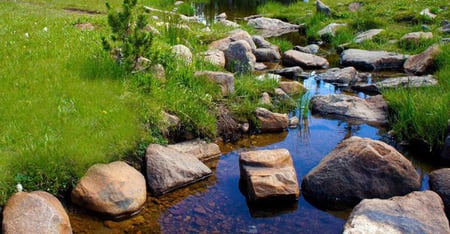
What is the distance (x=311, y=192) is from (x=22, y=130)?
5094mm

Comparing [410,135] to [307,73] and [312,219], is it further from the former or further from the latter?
[307,73]

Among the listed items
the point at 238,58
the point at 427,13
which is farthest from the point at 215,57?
the point at 427,13

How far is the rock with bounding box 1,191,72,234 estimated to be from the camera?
616cm

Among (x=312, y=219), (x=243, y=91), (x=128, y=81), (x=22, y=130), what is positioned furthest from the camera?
(x=243, y=91)

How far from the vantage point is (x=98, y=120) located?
337 inches

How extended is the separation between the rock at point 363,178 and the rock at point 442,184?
0.88ft

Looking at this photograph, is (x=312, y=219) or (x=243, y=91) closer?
(x=312, y=219)

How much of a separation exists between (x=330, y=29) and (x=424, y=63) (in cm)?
764

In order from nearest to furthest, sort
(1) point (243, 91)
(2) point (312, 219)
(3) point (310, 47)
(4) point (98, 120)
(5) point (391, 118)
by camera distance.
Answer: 1. (2) point (312, 219)
2. (4) point (98, 120)
3. (5) point (391, 118)
4. (1) point (243, 91)
5. (3) point (310, 47)

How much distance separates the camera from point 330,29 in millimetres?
22578

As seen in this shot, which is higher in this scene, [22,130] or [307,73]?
[22,130]

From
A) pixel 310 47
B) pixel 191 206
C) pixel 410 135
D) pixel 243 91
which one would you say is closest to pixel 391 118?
pixel 410 135

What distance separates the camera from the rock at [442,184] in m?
7.49

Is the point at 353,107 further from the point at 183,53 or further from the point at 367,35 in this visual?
the point at 367,35
